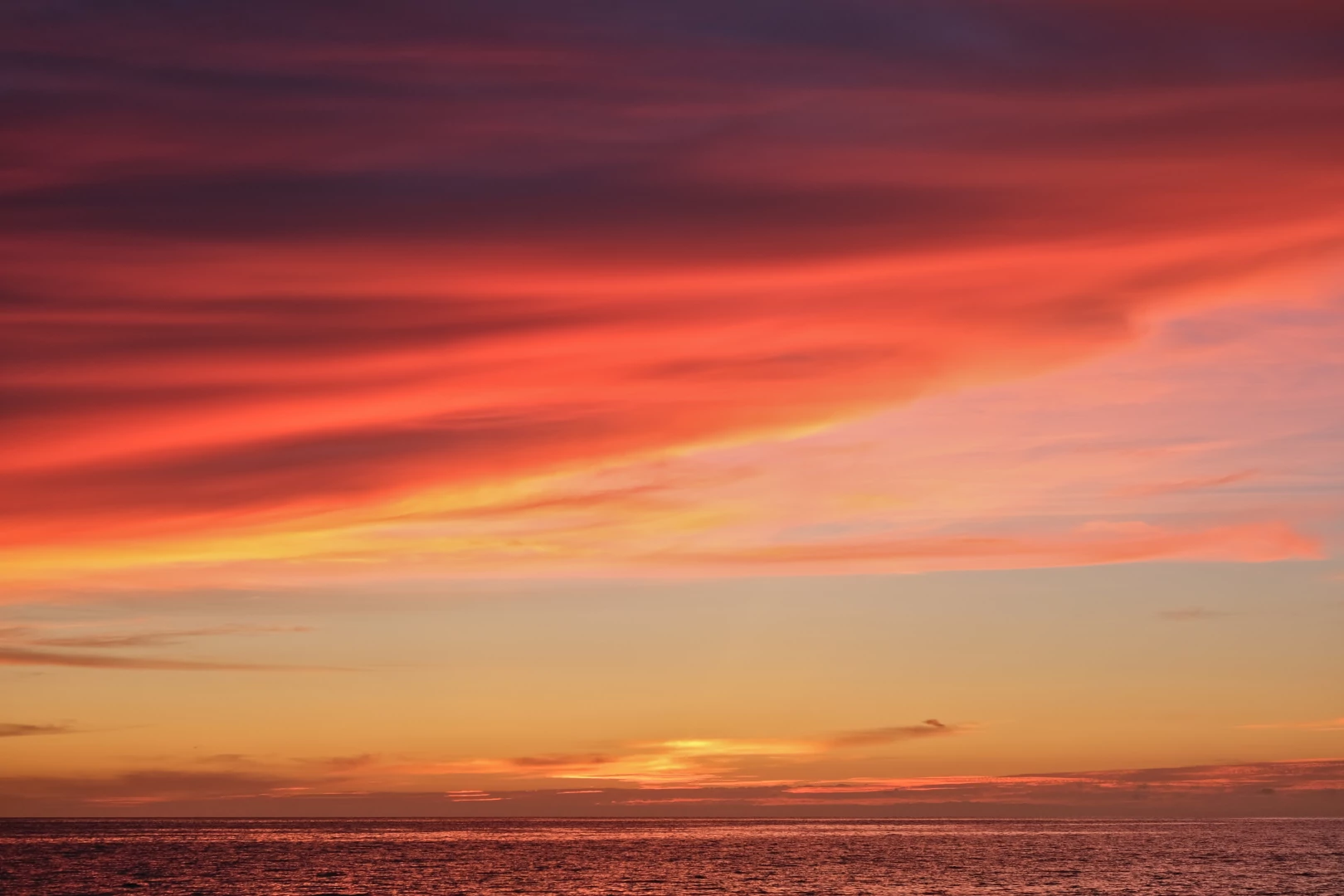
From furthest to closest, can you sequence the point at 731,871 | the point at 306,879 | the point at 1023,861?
the point at 1023,861
the point at 731,871
the point at 306,879

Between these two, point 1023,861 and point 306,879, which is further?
point 1023,861

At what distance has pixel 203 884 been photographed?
14400 cm

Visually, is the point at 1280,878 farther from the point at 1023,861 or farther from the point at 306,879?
the point at 306,879

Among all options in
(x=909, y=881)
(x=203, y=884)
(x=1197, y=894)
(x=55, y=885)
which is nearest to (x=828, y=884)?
(x=909, y=881)

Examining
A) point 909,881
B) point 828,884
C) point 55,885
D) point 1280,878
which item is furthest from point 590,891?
point 1280,878

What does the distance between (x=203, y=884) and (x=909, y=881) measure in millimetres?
70559

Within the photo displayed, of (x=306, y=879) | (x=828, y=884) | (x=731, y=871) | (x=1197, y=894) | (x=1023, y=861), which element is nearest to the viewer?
(x=1197, y=894)

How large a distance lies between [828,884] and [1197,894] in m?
33.4

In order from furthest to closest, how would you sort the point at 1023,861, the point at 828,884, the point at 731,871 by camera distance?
1. the point at 1023,861
2. the point at 731,871
3. the point at 828,884

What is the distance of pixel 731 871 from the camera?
16425 cm

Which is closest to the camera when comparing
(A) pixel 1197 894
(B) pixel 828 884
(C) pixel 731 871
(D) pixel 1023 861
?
(A) pixel 1197 894

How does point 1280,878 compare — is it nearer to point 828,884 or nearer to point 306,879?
point 828,884

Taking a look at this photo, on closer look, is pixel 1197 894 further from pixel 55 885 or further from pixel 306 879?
pixel 55 885

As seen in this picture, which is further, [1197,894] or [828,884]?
[828,884]
